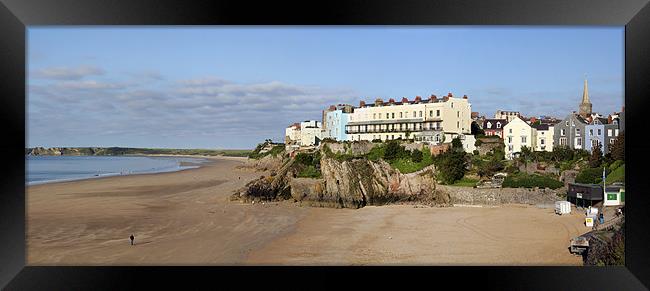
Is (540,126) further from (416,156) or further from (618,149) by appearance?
(416,156)

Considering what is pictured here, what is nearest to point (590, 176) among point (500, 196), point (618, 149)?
point (618, 149)

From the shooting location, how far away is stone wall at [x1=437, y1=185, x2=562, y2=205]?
13664mm

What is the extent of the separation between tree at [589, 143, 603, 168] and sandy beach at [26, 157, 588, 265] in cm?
286

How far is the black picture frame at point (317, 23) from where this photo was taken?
3527 mm

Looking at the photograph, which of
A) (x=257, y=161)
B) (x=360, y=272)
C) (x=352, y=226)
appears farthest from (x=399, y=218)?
(x=257, y=161)

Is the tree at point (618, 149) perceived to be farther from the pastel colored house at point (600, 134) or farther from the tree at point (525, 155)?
the tree at point (525, 155)

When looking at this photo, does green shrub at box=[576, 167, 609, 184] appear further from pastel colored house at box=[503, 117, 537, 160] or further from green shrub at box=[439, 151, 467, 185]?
pastel colored house at box=[503, 117, 537, 160]

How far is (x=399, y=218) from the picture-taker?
1195cm

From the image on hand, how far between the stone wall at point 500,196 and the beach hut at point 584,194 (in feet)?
2.42

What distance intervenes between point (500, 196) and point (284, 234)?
6.96m

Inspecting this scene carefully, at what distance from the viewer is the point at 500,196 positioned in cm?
1397

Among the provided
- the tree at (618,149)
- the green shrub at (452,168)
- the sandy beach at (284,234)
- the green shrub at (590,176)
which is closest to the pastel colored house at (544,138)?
the tree at (618,149)

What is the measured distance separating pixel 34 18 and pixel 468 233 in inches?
337

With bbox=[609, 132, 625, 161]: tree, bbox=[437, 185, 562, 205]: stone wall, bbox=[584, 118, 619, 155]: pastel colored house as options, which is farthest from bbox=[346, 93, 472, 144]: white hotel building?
bbox=[609, 132, 625, 161]: tree
